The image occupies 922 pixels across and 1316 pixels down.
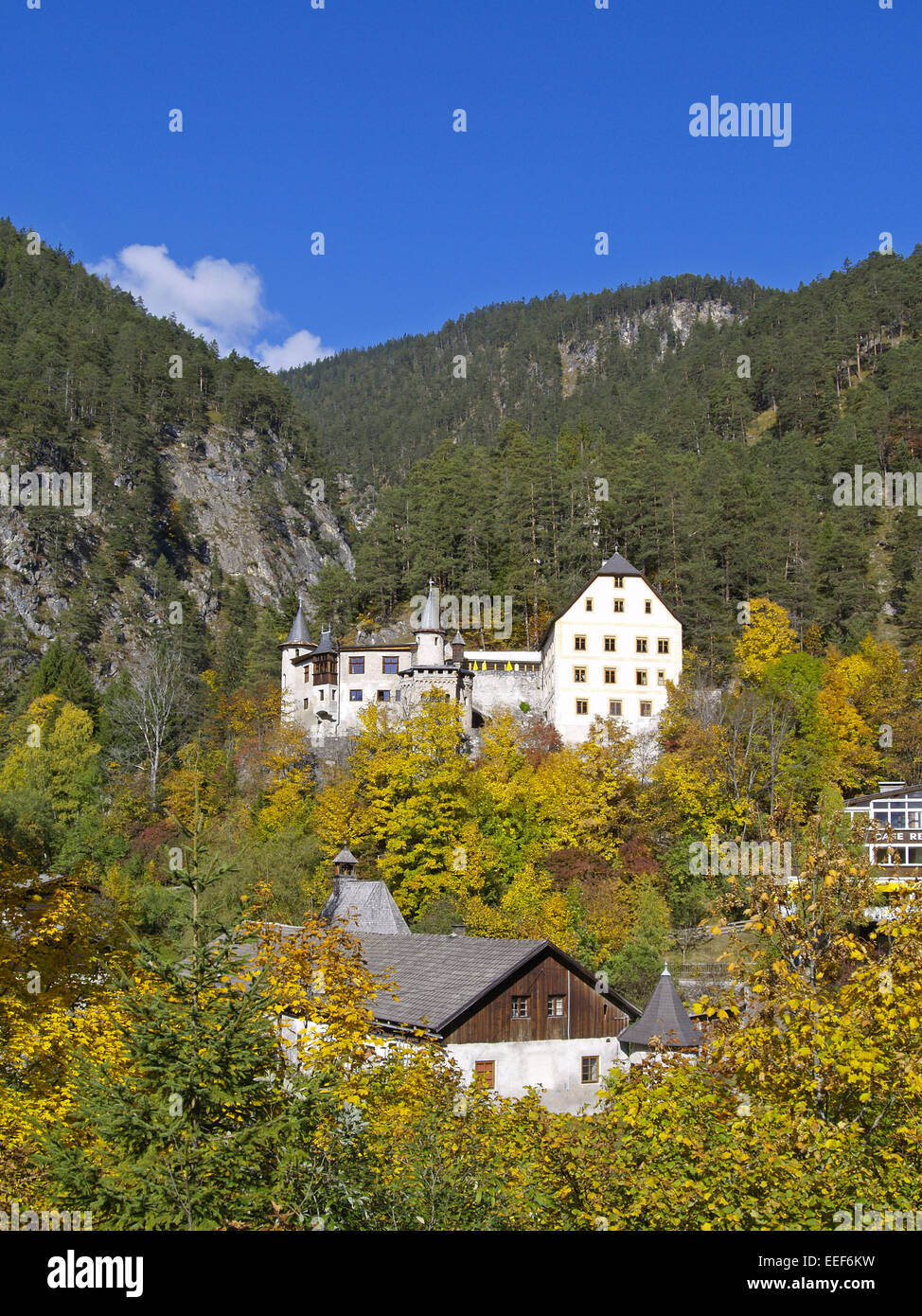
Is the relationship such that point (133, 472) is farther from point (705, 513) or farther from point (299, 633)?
point (705, 513)

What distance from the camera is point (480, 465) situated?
353ft

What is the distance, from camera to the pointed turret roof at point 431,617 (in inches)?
2852

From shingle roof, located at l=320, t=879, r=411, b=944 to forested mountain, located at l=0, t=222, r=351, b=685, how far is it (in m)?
53.4

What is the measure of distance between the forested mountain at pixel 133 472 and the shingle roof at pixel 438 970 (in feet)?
207

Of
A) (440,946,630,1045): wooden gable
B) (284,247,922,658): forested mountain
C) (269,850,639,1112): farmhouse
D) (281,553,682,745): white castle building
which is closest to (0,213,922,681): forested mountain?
(284,247,922,658): forested mountain

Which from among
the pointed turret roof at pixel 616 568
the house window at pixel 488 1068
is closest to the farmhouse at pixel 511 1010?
the house window at pixel 488 1068

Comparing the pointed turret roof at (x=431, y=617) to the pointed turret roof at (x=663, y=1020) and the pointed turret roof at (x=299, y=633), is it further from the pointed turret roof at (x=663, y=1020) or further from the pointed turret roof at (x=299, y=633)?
the pointed turret roof at (x=663, y=1020)

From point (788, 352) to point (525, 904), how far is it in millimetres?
110627

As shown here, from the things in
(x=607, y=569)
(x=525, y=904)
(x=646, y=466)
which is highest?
(x=646, y=466)

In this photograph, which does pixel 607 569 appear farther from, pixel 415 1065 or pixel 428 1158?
pixel 428 1158

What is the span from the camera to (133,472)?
136750mm
